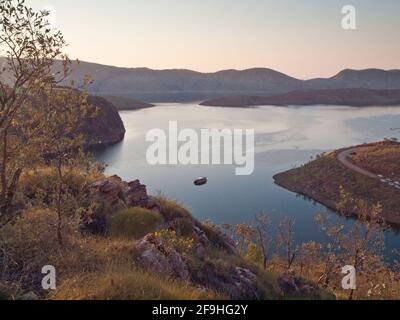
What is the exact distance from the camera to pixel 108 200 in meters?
16.2

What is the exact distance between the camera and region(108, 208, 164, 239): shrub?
14.8 m

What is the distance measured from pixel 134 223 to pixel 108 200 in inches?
67.7

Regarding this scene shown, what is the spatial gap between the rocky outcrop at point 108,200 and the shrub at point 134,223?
388 mm

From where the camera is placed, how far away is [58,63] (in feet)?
38.4

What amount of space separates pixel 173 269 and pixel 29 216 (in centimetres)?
490

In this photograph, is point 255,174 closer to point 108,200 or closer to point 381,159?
point 381,159

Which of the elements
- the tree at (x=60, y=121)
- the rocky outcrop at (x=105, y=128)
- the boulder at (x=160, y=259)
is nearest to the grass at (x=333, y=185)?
the boulder at (x=160, y=259)

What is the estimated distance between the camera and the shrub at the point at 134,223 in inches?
583

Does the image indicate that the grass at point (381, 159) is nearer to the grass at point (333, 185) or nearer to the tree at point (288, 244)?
the grass at point (333, 185)

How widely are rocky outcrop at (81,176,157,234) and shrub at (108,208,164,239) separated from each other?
1.27 feet

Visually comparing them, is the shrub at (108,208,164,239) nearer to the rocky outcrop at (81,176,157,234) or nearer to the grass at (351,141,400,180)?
the rocky outcrop at (81,176,157,234)

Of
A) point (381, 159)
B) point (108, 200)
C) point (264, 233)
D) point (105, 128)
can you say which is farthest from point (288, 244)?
point (105, 128)

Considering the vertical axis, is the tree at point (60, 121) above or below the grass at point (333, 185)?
above
